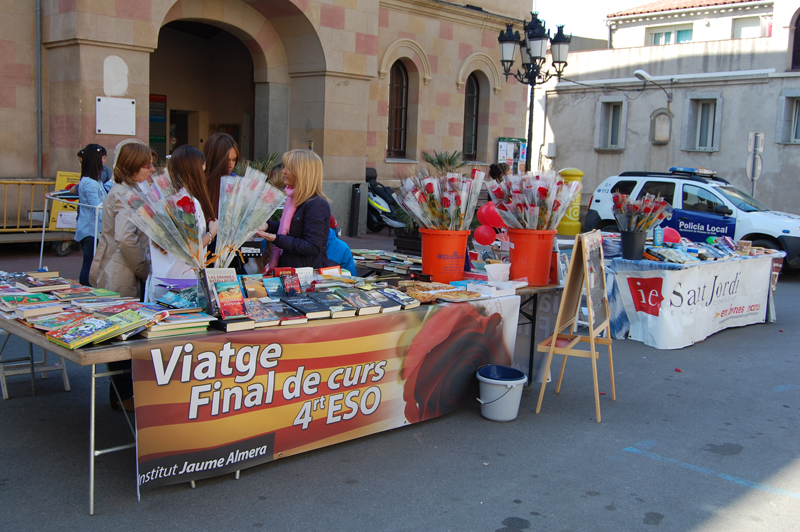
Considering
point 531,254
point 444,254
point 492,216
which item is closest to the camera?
point 444,254

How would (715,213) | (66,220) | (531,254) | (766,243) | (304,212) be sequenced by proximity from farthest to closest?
(715,213)
(766,243)
(66,220)
(531,254)
(304,212)

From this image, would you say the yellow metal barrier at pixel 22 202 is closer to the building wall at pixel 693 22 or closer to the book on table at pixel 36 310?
the book on table at pixel 36 310

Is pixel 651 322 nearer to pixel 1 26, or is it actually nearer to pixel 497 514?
pixel 497 514

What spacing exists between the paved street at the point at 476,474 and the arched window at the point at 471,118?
15.0 meters

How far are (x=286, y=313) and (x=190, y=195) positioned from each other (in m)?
1.00

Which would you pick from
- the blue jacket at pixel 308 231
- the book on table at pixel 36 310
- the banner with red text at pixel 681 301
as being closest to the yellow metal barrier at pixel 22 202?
the blue jacket at pixel 308 231

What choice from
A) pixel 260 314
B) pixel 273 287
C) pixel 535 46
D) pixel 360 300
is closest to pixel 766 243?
pixel 535 46

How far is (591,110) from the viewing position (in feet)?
96.6

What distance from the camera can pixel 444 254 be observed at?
5.59 meters

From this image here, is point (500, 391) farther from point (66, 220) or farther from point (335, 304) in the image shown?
point (66, 220)

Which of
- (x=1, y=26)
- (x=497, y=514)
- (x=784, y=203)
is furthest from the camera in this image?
(x=784, y=203)

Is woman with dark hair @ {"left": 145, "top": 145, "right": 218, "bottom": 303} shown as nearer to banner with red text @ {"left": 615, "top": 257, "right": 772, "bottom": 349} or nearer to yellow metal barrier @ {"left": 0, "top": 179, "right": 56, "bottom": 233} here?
banner with red text @ {"left": 615, "top": 257, "right": 772, "bottom": 349}

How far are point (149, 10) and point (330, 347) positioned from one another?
970cm

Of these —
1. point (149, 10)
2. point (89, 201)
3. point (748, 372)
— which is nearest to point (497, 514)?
point (748, 372)
